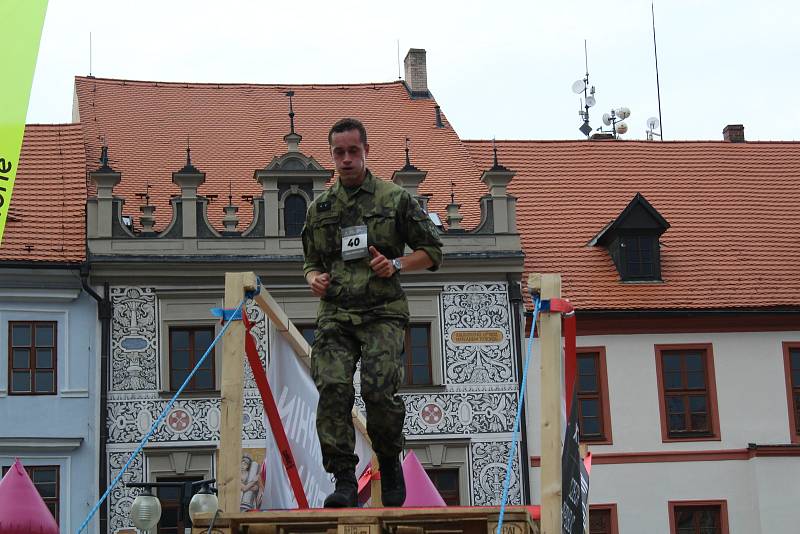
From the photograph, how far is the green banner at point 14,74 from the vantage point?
8.94 metres

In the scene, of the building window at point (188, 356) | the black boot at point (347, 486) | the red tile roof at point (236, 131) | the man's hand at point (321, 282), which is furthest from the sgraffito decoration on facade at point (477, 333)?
the black boot at point (347, 486)

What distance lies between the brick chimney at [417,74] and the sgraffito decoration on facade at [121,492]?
35.3 feet

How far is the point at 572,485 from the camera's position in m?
7.32

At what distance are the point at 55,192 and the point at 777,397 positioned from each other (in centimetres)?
1258

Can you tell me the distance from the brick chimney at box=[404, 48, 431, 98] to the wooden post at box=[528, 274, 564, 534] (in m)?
25.3

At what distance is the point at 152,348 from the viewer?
2531cm

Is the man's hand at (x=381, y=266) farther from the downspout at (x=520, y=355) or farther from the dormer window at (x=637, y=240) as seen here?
the dormer window at (x=637, y=240)

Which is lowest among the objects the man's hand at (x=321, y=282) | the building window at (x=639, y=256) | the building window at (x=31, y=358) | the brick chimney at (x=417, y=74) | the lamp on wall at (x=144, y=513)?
the man's hand at (x=321, y=282)

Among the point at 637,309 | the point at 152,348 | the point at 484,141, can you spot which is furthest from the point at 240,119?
the point at 637,309

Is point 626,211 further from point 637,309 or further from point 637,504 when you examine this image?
point 637,504

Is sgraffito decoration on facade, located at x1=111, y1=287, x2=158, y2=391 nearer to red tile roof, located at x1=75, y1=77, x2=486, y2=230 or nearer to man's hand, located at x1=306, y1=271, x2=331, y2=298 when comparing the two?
red tile roof, located at x1=75, y1=77, x2=486, y2=230

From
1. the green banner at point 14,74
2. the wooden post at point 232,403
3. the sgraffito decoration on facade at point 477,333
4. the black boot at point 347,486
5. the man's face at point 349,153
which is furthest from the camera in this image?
the sgraffito decoration on facade at point 477,333

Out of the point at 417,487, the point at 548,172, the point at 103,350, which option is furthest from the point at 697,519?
the point at 417,487

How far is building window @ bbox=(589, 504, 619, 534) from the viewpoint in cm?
2550
